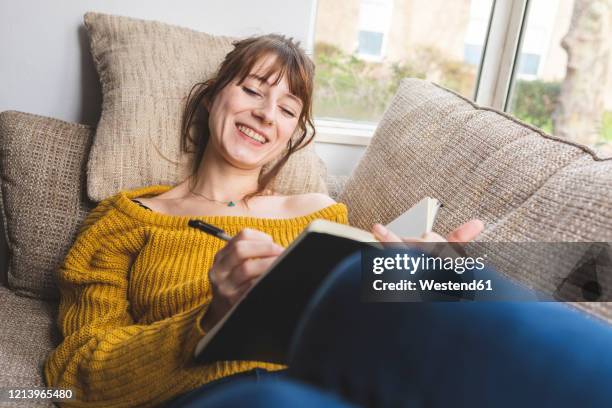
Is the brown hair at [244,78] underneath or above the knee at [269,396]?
above

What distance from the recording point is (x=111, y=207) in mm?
1213

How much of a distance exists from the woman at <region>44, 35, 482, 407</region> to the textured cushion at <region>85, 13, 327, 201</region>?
0.05 metres

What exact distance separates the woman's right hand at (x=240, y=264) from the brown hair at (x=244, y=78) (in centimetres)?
55

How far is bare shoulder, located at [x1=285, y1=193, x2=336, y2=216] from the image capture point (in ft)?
4.10

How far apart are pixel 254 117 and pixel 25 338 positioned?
630 millimetres

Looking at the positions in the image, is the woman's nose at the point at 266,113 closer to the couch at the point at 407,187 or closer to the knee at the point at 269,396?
the couch at the point at 407,187

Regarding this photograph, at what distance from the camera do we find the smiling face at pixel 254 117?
1.22 m

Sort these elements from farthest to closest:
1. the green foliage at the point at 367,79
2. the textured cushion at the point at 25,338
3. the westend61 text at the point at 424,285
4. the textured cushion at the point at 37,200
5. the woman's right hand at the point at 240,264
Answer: the green foliage at the point at 367,79
the textured cushion at the point at 37,200
the textured cushion at the point at 25,338
the woman's right hand at the point at 240,264
the westend61 text at the point at 424,285

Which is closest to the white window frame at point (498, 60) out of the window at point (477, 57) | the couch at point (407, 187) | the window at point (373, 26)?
the window at point (477, 57)

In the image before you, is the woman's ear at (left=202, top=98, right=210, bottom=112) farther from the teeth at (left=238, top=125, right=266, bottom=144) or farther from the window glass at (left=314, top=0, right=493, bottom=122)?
the window glass at (left=314, top=0, right=493, bottom=122)

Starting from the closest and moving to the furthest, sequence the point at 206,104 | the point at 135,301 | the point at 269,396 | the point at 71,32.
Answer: the point at 269,396, the point at 135,301, the point at 206,104, the point at 71,32

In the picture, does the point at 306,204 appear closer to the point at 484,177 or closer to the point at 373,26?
the point at 484,177

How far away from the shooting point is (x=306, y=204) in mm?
1261
